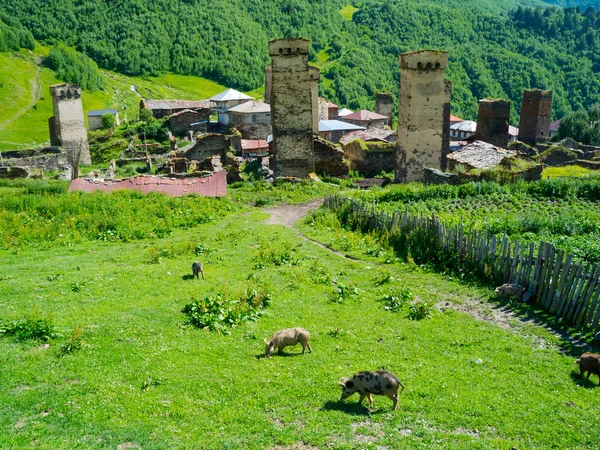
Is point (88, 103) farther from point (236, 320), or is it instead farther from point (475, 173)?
point (236, 320)

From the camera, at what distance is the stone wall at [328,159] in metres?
37.2

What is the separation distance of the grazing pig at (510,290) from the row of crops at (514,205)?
189 inches

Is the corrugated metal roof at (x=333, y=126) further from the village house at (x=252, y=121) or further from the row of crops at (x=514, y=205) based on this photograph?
the row of crops at (x=514, y=205)

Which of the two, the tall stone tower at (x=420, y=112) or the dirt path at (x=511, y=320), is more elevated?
the tall stone tower at (x=420, y=112)

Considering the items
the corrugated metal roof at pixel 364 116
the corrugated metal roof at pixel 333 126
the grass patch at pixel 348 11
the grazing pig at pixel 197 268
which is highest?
the grass patch at pixel 348 11

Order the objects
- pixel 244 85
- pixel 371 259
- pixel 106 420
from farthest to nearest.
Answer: pixel 244 85
pixel 371 259
pixel 106 420

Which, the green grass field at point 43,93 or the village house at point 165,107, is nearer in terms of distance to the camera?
the village house at point 165,107

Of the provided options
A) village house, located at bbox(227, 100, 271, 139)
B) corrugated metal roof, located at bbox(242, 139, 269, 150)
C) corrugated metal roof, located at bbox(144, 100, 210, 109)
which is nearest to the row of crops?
corrugated metal roof, located at bbox(242, 139, 269, 150)

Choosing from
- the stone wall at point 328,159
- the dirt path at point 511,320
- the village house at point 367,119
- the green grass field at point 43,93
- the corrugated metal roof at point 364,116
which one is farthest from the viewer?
the green grass field at point 43,93

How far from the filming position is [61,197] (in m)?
25.4

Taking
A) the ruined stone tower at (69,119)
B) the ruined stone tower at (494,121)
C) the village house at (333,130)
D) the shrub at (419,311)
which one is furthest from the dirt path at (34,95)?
the shrub at (419,311)

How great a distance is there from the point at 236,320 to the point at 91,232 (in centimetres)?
1198

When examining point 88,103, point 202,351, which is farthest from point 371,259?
point 88,103

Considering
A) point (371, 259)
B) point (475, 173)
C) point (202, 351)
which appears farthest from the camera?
point (475, 173)
